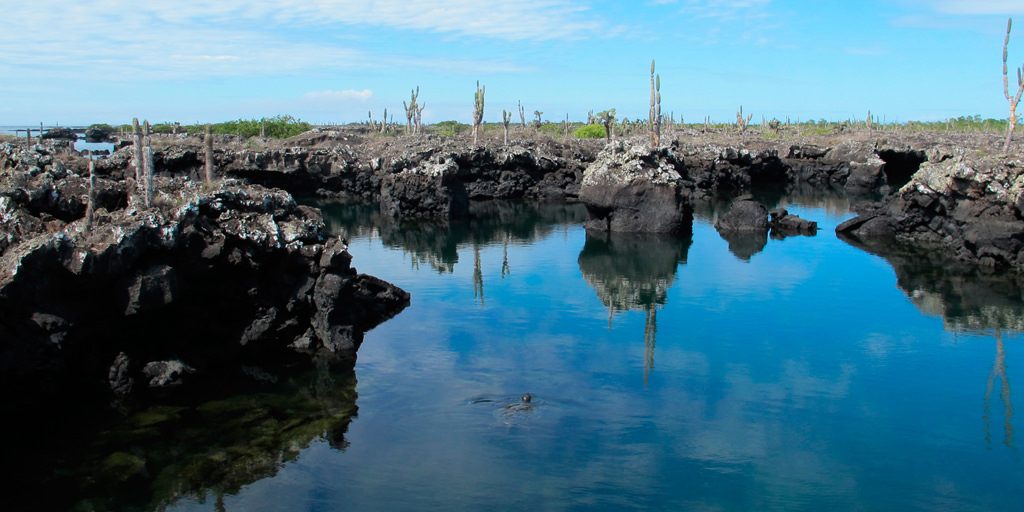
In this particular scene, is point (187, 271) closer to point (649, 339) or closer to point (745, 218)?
point (649, 339)

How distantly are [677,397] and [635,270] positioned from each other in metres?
14.4

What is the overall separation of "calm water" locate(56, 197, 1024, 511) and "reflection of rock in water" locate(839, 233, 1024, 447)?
0.11 meters

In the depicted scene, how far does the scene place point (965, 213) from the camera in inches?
1210

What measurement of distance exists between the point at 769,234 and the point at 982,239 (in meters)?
11.0

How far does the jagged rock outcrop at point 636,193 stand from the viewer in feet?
126

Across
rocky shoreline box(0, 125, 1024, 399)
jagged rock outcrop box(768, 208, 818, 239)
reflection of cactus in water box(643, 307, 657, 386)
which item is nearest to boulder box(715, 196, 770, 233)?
jagged rock outcrop box(768, 208, 818, 239)

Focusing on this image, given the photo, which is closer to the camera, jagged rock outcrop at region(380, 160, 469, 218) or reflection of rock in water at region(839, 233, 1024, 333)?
reflection of rock in water at region(839, 233, 1024, 333)

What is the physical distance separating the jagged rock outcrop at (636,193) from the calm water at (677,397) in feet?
29.4

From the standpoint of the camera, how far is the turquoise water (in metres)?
12.6

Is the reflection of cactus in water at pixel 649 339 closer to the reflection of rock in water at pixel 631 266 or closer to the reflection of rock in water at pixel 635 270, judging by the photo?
the reflection of rock in water at pixel 635 270

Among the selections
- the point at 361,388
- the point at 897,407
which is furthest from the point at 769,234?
the point at 361,388

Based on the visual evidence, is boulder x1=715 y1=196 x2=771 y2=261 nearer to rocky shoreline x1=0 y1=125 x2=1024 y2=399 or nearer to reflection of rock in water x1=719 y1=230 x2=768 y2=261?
reflection of rock in water x1=719 y1=230 x2=768 y2=261

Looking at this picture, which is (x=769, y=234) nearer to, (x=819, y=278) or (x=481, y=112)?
(x=819, y=278)

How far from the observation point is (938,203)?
33906mm
